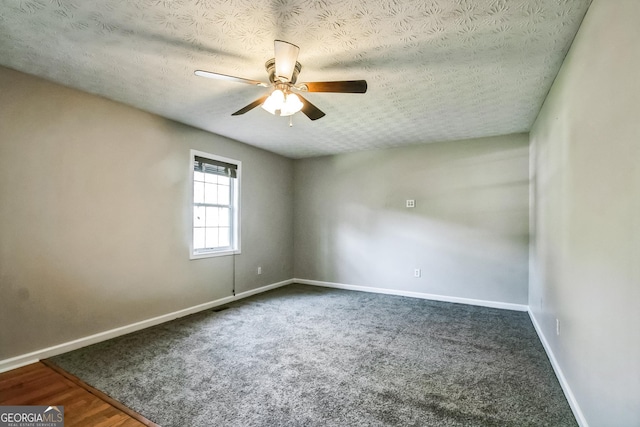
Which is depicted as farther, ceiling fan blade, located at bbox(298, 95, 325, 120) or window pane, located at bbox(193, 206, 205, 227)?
window pane, located at bbox(193, 206, 205, 227)

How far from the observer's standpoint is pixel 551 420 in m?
1.89

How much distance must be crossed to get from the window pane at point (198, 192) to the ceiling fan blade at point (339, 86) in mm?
2488

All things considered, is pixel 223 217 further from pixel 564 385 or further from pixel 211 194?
pixel 564 385

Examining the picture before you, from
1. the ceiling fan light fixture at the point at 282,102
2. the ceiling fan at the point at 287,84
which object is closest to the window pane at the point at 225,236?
the ceiling fan at the point at 287,84

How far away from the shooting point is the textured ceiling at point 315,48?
179 cm

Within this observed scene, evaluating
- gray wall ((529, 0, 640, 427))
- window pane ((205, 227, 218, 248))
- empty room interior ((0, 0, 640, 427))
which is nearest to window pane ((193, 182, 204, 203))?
empty room interior ((0, 0, 640, 427))

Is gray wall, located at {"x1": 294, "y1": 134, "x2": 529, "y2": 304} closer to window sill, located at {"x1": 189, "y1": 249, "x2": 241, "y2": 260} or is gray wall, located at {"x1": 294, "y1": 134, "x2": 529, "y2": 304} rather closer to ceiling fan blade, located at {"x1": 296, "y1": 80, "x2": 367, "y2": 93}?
window sill, located at {"x1": 189, "y1": 249, "x2": 241, "y2": 260}

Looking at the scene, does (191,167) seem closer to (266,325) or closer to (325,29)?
(266,325)

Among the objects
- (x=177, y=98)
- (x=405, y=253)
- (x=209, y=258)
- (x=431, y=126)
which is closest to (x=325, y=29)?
(x=177, y=98)

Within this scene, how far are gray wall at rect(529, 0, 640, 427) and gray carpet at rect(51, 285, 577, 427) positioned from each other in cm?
46

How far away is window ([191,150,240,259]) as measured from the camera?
13.6 ft

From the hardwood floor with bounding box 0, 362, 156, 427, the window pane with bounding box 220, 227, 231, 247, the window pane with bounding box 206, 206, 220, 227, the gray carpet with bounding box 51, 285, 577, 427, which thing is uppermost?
Result: the window pane with bounding box 206, 206, 220, 227

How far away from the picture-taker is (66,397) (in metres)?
2.12

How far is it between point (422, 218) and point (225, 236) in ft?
9.98
